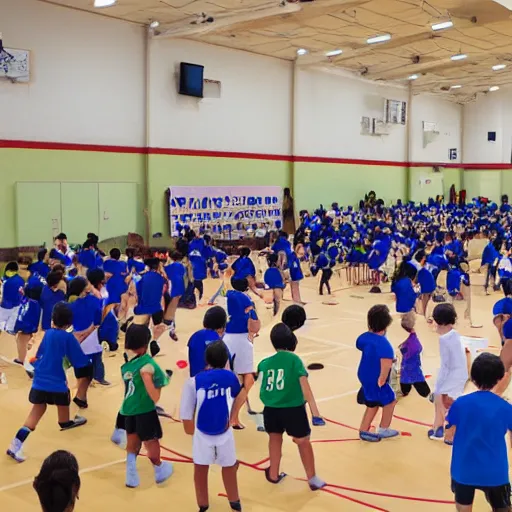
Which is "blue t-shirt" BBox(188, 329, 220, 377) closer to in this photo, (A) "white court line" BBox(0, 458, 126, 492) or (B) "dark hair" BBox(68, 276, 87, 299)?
(A) "white court line" BBox(0, 458, 126, 492)

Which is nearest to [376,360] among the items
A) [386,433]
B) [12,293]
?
[386,433]

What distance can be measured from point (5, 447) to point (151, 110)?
15.3 metres

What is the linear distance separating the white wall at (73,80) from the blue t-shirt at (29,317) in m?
10.1

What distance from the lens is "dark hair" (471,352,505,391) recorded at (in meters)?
4.11

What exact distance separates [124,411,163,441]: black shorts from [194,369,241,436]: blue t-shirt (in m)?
0.72

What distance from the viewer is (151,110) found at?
67.4ft

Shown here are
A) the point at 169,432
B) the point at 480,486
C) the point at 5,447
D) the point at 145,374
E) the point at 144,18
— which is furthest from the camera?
the point at 144,18

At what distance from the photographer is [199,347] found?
19.8 feet

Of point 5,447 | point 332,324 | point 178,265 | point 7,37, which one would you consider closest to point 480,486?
point 5,447

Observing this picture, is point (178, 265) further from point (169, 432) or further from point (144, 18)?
point (144, 18)

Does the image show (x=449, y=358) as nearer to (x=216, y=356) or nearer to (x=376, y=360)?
(x=376, y=360)

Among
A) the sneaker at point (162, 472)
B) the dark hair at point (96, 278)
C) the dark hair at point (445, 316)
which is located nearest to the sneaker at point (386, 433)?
the dark hair at point (445, 316)

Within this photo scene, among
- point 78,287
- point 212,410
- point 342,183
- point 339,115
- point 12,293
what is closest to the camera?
point 212,410

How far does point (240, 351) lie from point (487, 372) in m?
3.46
